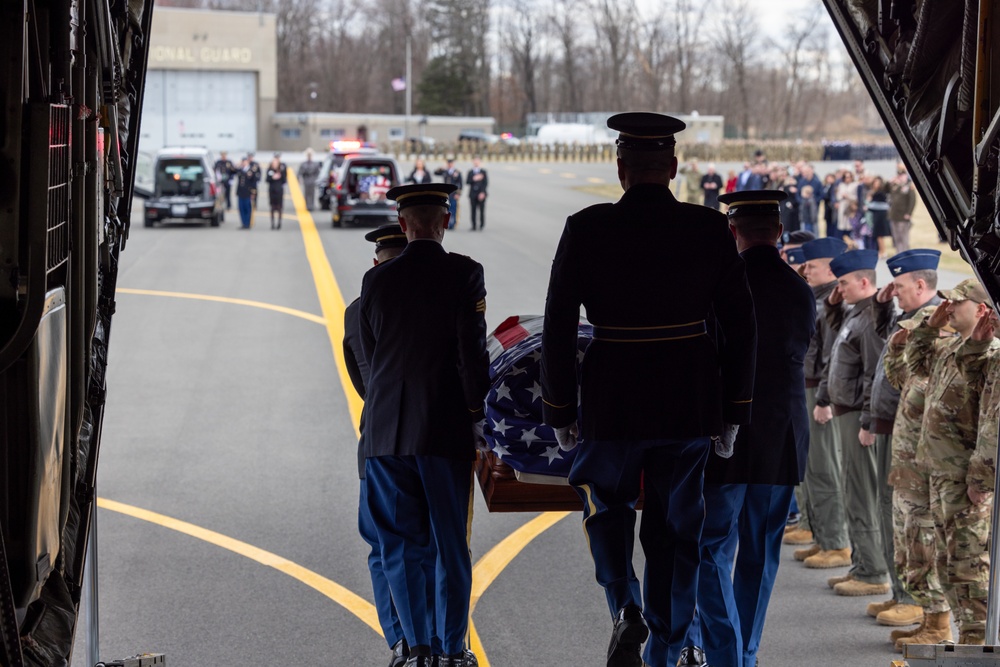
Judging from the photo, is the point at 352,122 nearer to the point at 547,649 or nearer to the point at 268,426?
the point at 268,426

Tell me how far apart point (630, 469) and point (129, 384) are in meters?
9.77

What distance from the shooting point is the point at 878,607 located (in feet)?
Answer: 22.1

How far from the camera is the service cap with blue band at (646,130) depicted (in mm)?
4512

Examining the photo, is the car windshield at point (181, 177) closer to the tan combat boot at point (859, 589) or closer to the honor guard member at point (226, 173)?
the honor guard member at point (226, 173)

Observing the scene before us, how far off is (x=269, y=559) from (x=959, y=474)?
426cm

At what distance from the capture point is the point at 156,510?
8734 mm

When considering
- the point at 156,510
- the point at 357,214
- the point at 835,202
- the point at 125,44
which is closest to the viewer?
the point at 125,44

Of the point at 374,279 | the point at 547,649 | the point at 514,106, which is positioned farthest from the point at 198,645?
the point at 514,106

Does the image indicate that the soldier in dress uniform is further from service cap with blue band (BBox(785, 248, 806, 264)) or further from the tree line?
the tree line

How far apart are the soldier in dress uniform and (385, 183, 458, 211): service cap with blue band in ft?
8.75

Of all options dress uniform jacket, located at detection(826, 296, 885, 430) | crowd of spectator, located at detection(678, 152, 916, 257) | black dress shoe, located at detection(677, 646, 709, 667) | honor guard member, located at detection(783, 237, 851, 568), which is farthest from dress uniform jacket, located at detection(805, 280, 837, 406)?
crowd of spectator, located at detection(678, 152, 916, 257)

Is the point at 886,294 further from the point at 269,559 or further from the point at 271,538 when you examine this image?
the point at 271,538

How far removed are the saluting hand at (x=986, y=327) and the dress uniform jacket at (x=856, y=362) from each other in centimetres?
133

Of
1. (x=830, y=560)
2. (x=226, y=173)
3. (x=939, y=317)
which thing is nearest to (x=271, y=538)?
(x=830, y=560)
